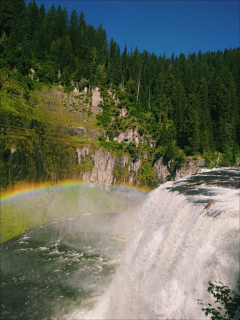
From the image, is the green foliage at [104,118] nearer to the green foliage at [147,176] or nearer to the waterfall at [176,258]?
the green foliage at [147,176]

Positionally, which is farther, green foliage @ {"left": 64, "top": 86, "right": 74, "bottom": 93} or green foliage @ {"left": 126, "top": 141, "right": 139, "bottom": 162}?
green foliage @ {"left": 64, "top": 86, "right": 74, "bottom": 93}

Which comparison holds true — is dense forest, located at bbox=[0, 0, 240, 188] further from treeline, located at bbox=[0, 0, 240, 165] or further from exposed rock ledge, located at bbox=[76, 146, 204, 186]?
exposed rock ledge, located at bbox=[76, 146, 204, 186]

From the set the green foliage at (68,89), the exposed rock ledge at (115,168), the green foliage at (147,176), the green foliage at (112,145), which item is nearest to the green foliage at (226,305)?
the exposed rock ledge at (115,168)

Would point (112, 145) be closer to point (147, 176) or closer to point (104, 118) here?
point (104, 118)

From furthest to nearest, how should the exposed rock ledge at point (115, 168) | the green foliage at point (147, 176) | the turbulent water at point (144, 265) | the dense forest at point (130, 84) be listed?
the dense forest at point (130, 84)
the green foliage at point (147, 176)
the exposed rock ledge at point (115, 168)
the turbulent water at point (144, 265)

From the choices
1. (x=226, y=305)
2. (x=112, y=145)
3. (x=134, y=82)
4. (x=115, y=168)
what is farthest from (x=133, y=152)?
(x=226, y=305)

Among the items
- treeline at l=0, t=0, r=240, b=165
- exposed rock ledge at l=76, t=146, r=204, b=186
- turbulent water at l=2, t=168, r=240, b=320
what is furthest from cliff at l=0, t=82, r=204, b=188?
turbulent water at l=2, t=168, r=240, b=320

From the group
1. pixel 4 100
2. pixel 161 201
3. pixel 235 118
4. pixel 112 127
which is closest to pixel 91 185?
pixel 112 127
